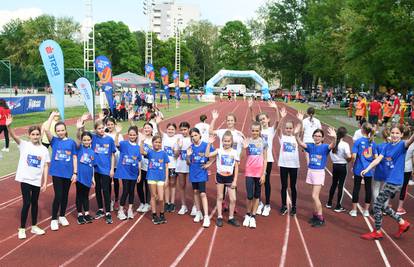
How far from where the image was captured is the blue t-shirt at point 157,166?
6992 mm

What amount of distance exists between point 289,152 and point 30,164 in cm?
428

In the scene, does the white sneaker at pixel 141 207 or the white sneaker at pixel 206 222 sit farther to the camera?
the white sneaker at pixel 141 207

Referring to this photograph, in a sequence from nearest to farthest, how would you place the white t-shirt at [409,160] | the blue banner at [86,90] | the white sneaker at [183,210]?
the white sneaker at [183,210]
the white t-shirt at [409,160]
the blue banner at [86,90]

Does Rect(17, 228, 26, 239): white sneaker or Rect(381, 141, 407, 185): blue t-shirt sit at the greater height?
Rect(381, 141, 407, 185): blue t-shirt

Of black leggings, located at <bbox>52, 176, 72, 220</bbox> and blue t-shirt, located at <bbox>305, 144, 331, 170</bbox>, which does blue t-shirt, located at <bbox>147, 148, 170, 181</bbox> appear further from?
blue t-shirt, located at <bbox>305, 144, 331, 170</bbox>

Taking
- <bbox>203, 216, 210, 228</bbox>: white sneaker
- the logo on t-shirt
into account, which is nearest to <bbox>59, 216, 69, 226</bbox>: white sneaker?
the logo on t-shirt

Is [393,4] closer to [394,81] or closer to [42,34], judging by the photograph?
[394,81]

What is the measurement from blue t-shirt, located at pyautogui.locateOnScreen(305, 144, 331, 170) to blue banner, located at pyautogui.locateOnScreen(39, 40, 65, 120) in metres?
7.94

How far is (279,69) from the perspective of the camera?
75375mm

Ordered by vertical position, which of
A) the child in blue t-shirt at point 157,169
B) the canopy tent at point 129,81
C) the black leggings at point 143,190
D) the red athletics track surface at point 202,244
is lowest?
the red athletics track surface at point 202,244

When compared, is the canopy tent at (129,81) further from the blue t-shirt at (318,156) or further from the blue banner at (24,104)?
the blue t-shirt at (318,156)

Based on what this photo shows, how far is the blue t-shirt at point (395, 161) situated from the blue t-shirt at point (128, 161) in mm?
4079

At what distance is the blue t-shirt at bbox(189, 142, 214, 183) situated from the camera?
7.07 metres

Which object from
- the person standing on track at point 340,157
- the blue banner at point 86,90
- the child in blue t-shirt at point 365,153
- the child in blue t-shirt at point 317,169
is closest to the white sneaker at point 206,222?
the child in blue t-shirt at point 317,169
